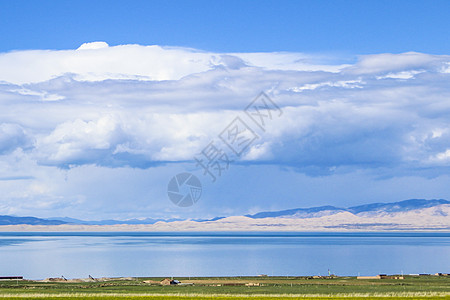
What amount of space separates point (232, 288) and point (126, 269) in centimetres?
6597

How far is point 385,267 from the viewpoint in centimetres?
15875

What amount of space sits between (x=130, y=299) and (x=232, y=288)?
23.5 meters

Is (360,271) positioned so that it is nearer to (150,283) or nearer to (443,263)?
(443,263)

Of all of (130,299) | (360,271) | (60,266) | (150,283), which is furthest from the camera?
(60,266)

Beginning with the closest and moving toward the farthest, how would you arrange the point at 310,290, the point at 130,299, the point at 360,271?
the point at 130,299 → the point at 310,290 → the point at 360,271

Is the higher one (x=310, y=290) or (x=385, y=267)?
(x=385, y=267)

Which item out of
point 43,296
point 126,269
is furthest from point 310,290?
point 126,269

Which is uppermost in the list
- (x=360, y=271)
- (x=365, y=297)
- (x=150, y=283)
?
(x=360, y=271)

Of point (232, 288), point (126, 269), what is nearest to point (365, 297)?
point (232, 288)

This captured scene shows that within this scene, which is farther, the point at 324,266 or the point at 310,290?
the point at 324,266

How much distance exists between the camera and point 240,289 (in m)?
89.2

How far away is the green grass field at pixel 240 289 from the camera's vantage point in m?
77.3

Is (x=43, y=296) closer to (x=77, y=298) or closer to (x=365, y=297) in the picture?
(x=77, y=298)

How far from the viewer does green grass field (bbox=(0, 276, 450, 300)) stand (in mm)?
77306
